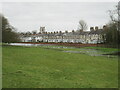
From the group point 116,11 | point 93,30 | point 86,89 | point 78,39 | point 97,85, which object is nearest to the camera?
point 86,89

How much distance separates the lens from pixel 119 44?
38.0 m

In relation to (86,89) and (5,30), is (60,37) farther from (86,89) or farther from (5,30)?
(86,89)

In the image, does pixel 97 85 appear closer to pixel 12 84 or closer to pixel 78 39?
pixel 12 84

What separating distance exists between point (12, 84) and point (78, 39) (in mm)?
100286

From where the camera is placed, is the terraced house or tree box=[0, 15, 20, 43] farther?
the terraced house

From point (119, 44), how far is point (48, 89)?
35.1 metres

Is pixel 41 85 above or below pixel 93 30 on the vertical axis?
below

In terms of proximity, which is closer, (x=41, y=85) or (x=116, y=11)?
(x=41, y=85)

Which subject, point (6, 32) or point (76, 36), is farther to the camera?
point (76, 36)

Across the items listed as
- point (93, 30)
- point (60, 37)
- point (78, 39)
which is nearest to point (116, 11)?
point (93, 30)

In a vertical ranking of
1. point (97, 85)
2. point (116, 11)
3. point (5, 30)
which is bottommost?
point (97, 85)

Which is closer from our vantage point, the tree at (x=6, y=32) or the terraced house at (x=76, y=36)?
the tree at (x=6, y=32)

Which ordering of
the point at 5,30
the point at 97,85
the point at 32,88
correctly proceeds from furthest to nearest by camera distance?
1. the point at 5,30
2. the point at 97,85
3. the point at 32,88

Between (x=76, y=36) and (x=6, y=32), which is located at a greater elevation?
(x=76, y=36)
